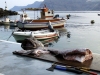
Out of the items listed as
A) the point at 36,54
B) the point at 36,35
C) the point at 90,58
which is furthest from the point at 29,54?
the point at 36,35

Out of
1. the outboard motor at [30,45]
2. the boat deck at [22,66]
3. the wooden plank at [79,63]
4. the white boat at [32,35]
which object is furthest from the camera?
the white boat at [32,35]

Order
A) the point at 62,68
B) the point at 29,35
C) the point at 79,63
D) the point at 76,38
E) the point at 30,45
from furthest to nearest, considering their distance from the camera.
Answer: the point at 76,38, the point at 29,35, the point at 30,45, the point at 79,63, the point at 62,68

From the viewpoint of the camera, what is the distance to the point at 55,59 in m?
7.97

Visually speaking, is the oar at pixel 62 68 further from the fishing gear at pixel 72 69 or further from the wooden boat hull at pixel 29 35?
the wooden boat hull at pixel 29 35

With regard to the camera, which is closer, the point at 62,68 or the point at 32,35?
the point at 62,68

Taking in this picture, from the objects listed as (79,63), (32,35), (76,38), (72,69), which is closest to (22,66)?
(72,69)

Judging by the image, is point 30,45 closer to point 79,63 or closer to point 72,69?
point 79,63

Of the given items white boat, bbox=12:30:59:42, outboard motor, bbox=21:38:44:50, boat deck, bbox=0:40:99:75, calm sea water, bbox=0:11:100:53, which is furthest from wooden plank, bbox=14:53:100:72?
white boat, bbox=12:30:59:42

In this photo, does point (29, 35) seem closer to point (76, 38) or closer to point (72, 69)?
point (76, 38)

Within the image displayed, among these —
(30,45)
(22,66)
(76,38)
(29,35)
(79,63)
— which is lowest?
(76,38)

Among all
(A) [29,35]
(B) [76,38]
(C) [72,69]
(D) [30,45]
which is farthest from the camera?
(B) [76,38]

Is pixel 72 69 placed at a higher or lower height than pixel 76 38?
higher

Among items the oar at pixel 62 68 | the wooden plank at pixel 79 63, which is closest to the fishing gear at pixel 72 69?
the oar at pixel 62 68

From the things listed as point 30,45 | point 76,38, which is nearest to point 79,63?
point 30,45
